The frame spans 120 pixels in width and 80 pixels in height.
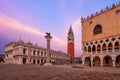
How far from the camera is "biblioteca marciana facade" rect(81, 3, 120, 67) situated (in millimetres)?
32506

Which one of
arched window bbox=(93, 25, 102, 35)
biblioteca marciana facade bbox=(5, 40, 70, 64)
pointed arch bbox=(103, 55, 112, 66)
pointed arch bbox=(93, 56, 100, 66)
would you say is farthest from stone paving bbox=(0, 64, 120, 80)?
biblioteca marciana facade bbox=(5, 40, 70, 64)

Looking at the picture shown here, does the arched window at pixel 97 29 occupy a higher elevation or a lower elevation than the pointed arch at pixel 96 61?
higher

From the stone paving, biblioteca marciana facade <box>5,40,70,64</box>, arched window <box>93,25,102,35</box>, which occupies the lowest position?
the stone paving

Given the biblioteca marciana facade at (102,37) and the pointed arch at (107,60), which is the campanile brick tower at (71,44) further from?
the pointed arch at (107,60)

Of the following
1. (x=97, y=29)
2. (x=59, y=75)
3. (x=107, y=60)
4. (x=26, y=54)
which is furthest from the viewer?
(x=26, y=54)

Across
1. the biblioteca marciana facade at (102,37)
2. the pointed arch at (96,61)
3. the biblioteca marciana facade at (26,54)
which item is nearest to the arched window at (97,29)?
the biblioteca marciana facade at (102,37)

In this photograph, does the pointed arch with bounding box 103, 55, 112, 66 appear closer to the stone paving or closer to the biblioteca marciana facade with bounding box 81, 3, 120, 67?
the biblioteca marciana facade with bounding box 81, 3, 120, 67

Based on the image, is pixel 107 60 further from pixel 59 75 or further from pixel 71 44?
pixel 71 44

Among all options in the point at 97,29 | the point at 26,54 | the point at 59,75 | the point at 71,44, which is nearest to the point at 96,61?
the point at 97,29

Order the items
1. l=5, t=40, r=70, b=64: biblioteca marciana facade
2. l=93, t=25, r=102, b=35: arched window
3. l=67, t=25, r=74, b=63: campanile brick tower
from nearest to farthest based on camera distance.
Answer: l=93, t=25, r=102, b=35: arched window → l=5, t=40, r=70, b=64: biblioteca marciana facade → l=67, t=25, r=74, b=63: campanile brick tower

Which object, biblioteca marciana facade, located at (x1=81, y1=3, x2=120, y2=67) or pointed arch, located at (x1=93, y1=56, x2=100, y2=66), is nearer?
biblioteca marciana facade, located at (x1=81, y1=3, x2=120, y2=67)

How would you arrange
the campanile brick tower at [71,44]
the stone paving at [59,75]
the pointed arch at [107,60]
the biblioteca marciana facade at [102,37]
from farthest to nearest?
the campanile brick tower at [71,44] < the pointed arch at [107,60] < the biblioteca marciana facade at [102,37] < the stone paving at [59,75]

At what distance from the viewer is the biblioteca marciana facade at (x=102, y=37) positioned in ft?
107

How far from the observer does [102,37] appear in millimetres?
35500
